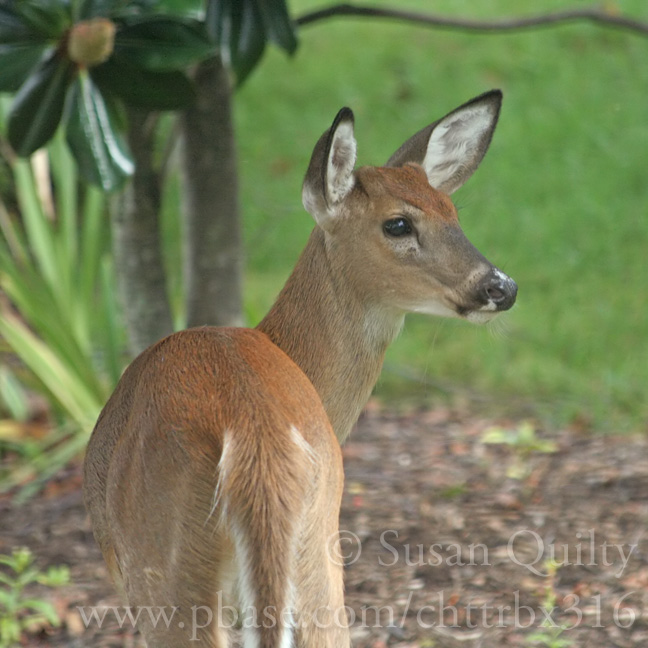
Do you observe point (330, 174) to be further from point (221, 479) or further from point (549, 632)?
point (549, 632)

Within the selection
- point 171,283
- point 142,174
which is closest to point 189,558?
point 142,174

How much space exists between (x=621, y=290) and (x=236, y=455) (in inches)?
225

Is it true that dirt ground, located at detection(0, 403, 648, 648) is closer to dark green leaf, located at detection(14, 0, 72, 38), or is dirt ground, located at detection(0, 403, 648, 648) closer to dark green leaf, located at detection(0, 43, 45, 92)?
dark green leaf, located at detection(0, 43, 45, 92)

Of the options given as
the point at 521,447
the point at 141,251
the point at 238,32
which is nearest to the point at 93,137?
A: the point at 238,32

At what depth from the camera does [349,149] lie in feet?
9.91

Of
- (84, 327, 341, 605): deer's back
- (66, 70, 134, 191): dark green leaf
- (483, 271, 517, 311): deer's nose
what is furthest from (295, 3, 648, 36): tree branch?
(84, 327, 341, 605): deer's back

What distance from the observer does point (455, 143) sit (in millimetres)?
3453

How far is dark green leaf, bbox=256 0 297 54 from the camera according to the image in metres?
3.69

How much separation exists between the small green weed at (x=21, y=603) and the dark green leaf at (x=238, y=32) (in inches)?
72.6

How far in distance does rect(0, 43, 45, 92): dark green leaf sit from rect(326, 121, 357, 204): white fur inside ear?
948mm

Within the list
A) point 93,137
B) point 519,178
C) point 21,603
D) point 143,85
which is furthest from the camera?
point 519,178

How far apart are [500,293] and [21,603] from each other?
6.45ft

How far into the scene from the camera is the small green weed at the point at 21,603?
3.62 metres

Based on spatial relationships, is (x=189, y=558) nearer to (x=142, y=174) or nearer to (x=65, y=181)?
(x=142, y=174)
